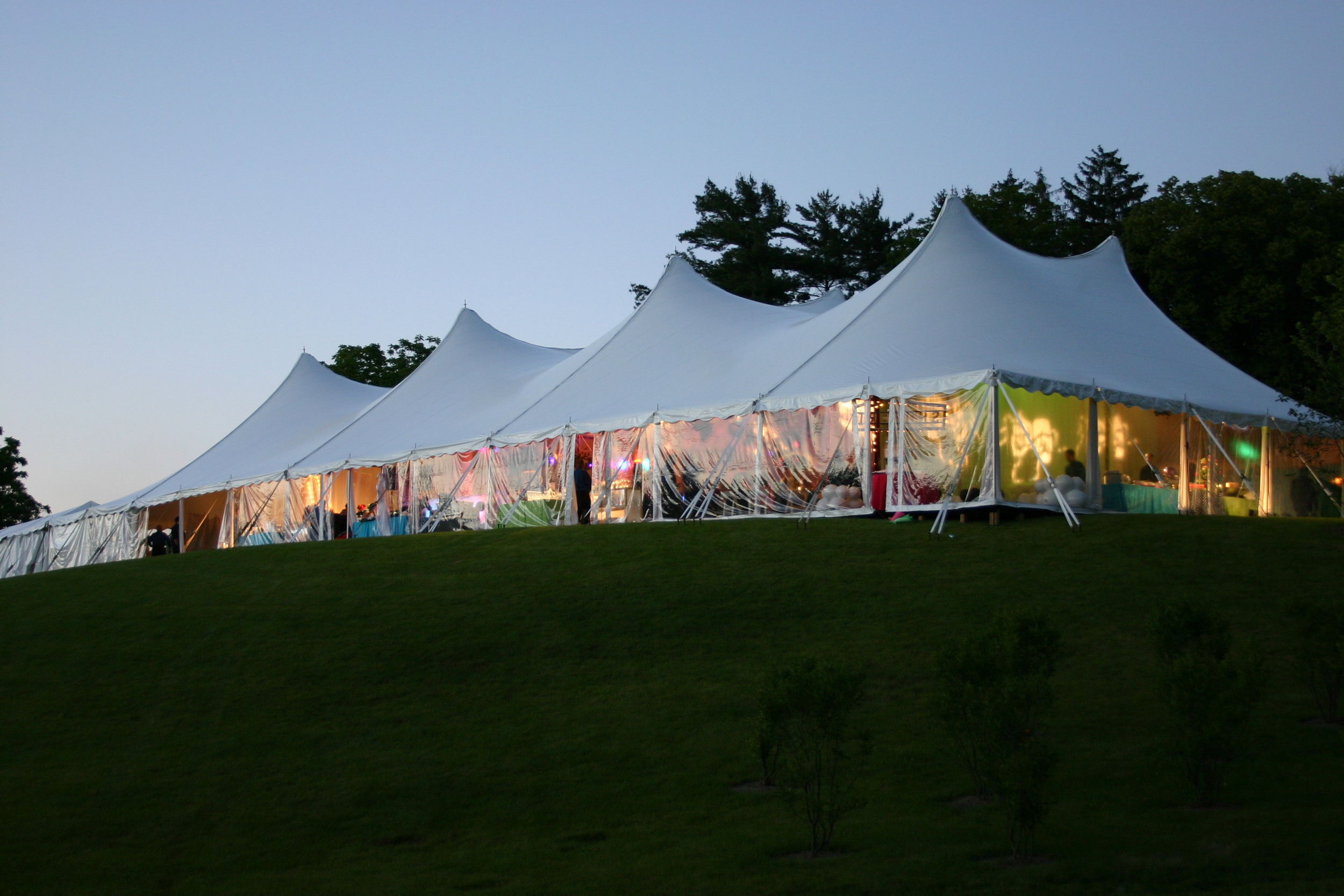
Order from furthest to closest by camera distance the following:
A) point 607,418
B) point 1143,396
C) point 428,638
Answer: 1. point 607,418
2. point 1143,396
3. point 428,638

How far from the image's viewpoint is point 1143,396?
14.5 meters

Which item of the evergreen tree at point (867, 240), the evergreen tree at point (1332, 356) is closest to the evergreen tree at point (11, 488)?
the evergreen tree at point (867, 240)

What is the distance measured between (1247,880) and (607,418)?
1320cm

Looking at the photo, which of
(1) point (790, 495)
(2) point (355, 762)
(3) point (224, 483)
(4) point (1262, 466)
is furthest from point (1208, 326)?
(2) point (355, 762)

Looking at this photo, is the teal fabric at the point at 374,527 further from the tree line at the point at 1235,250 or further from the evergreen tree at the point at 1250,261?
the evergreen tree at the point at 1250,261

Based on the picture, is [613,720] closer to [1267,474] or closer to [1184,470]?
[1184,470]

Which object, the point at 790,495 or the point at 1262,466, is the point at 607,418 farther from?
the point at 1262,466

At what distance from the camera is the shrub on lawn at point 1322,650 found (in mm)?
7379

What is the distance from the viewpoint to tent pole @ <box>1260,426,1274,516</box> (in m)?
16.1

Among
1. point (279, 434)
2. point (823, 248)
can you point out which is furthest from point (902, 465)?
point (823, 248)

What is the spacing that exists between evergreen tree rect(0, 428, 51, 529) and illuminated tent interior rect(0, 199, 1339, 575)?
25004mm

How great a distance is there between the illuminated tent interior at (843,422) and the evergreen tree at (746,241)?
18.5m

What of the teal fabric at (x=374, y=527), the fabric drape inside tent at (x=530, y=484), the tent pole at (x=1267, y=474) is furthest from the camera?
the teal fabric at (x=374, y=527)

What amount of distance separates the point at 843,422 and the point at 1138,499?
3872mm
